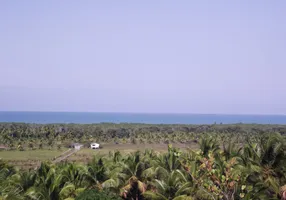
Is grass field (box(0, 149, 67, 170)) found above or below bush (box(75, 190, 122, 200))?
below

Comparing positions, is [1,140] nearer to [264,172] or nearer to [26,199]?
[26,199]

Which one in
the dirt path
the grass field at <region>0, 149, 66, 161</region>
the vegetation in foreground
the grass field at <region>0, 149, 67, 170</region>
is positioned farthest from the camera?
the grass field at <region>0, 149, 66, 161</region>

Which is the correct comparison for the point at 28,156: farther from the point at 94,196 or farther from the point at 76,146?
the point at 94,196

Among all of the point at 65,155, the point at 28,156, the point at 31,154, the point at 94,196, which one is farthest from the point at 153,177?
the point at 31,154

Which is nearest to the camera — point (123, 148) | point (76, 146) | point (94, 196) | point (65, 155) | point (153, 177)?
point (94, 196)

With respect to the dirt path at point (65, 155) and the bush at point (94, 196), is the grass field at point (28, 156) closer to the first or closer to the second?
the dirt path at point (65, 155)

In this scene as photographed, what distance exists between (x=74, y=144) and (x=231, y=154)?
6636 cm

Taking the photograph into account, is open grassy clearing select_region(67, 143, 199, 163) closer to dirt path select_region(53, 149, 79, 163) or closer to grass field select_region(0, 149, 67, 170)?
dirt path select_region(53, 149, 79, 163)

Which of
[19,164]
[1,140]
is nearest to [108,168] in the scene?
[19,164]

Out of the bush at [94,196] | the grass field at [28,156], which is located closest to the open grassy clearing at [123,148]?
the grass field at [28,156]

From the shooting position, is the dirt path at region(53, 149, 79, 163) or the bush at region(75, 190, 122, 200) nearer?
the bush at region(75, 190, 122, 200)

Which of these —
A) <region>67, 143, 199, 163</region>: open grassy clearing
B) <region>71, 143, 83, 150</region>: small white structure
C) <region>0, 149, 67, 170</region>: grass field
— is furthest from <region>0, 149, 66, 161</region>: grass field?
<region>71, 143, 83, 150</region>: small white structure

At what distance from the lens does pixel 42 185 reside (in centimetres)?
2722

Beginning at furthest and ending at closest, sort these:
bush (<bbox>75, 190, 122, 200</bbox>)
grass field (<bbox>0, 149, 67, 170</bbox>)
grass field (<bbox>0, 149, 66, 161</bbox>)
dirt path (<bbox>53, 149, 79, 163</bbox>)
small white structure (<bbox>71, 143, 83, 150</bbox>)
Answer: small white structure (<bbox>71, 143, 83, 150</bbox>)
grass field (<bbox>0, 149, 66, 161</bbox>)
dirt path (<bbox>53, 149, 79, 163</bbox>)
grass field (<bbox>0, 149, 67, 170</bbox>)
bush (<bbox>75, 190, 122, 200</bbox>)
